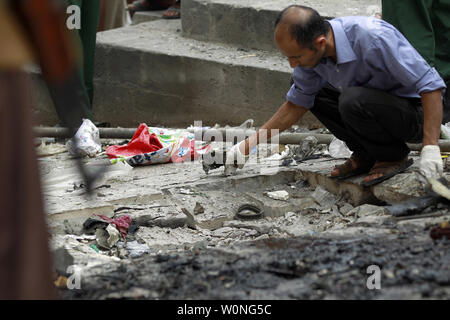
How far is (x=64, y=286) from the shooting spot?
108 inches

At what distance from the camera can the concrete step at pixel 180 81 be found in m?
6.27

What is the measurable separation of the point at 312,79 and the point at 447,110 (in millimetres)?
1481

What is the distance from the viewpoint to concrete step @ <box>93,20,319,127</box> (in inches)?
247

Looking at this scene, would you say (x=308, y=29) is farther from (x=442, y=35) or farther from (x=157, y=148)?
(x=157, y=148)

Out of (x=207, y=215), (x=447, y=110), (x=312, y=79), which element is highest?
(x=312, y=79)

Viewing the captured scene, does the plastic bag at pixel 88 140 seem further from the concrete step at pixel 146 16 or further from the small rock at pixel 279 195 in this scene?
the concrete step at pixel 146 16

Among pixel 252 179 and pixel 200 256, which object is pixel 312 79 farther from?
pixel 200 256

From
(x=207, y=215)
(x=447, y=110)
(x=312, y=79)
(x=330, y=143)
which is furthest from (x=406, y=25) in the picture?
(x=207, y=215)

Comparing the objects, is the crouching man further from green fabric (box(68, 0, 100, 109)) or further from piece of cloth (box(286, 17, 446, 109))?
green fabric (box(68, 0, 100, 109))

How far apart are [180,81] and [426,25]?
2.59 meters

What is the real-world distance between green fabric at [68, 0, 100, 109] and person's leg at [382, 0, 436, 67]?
278 centimetres

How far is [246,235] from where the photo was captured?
4105mm

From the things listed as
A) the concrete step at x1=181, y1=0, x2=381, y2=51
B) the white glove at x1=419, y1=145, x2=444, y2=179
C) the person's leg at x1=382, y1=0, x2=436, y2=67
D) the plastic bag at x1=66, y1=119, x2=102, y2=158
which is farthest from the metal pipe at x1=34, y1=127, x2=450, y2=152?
the concrete step at x1=181, y1=0, x2=381, y2=51
